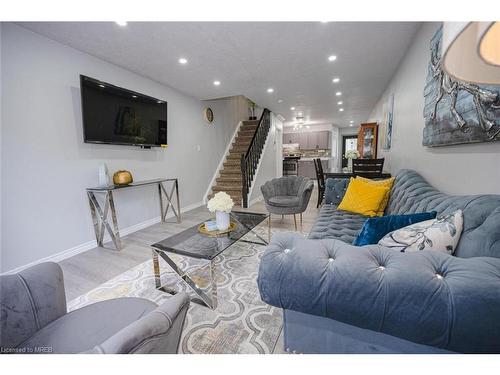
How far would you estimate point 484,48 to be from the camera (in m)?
0.49

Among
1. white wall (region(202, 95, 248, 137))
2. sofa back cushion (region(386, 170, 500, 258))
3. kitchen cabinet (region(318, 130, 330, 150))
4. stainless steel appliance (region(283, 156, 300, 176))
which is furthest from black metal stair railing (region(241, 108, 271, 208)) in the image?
kitchen cabinet (region(318, 130, 330, 150))

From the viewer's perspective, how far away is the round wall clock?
505 centimetres

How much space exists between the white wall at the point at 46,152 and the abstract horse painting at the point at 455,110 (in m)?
3.40

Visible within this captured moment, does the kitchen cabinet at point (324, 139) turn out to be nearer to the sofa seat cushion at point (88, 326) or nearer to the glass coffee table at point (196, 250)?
the glass coffee table at point (196, 250)

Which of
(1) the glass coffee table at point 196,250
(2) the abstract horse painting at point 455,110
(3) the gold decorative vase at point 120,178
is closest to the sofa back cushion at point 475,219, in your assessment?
(2) the abstract horse painting at point 455,110

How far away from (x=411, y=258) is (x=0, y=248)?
3.21 m

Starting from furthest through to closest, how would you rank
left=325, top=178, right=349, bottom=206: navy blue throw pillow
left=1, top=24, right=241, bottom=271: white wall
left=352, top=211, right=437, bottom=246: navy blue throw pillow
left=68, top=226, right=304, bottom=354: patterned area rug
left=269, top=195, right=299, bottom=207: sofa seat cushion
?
left=269, top=195, right=299, bottom=207: sofa seat cushion
left=325, top=178, right=349, bottom=206: navy blue throw pillow
left=1, top=24, right=241, bottom=271: white wall
left=68, top=226, right=304, bottom=354: patterned area rug
left=352, top=211, right=437, bottom=246: navy blue throw pillow

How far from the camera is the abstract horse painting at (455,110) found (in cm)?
119

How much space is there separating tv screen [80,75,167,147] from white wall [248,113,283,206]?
240 cm

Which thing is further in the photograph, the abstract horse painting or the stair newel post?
the stair newel post

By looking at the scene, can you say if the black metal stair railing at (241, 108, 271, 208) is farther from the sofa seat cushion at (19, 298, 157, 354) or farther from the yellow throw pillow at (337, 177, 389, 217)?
the sofa seat cushion at (19, 298, 157, 354)
